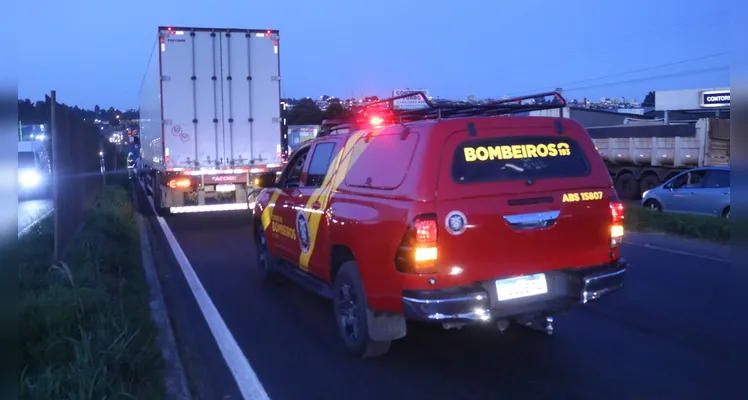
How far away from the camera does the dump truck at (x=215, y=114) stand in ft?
53.7

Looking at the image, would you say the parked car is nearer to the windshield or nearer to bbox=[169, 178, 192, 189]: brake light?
bbox=[169, 178, 192, 189]: brake light

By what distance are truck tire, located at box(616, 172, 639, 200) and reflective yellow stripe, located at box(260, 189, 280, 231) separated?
743 inches

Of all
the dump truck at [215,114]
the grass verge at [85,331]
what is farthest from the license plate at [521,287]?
the dump truck at [215,114]

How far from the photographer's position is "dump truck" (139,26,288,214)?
16.4 meters

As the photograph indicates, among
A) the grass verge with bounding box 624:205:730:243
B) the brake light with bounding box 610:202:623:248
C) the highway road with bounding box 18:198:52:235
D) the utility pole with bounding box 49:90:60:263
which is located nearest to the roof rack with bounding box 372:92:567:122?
the brake light with bounding box 610:202:623:248

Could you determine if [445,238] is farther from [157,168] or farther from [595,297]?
[157,168]

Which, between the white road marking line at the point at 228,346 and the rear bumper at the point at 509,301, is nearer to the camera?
the rear bumper at the point at 509,301

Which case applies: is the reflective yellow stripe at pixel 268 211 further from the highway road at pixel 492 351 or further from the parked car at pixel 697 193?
the parked car at pixel 697 193

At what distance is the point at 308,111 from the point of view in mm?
53906

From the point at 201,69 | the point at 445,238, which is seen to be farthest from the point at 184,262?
the point at 445,238

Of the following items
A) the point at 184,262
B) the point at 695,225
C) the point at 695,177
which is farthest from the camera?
the point at 695,177

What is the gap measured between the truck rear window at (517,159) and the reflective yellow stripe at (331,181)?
1291 mm

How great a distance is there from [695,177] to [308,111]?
4017cm

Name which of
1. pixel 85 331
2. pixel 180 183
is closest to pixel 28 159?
pixel 180 183
